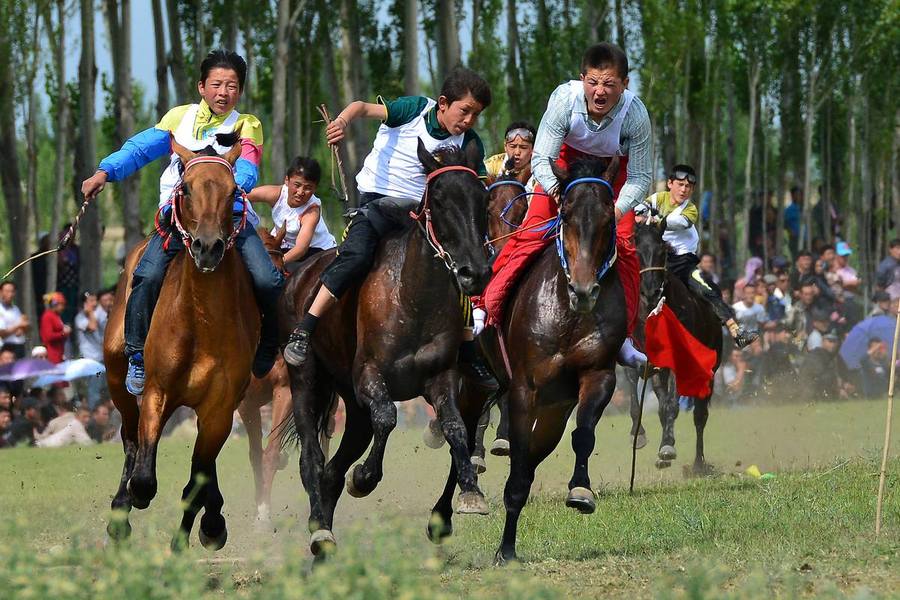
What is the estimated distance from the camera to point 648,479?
48.9 feet

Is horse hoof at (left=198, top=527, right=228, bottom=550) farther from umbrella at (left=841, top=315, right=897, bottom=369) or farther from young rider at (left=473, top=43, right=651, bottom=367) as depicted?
umbrella at (left=841, top=315, right=897, bottom=369)

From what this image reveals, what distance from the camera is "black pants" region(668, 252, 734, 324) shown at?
16.4 meters

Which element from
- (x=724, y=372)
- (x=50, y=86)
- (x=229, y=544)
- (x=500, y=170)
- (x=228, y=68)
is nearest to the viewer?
(x=228, y=68)

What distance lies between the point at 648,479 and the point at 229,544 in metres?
4.94

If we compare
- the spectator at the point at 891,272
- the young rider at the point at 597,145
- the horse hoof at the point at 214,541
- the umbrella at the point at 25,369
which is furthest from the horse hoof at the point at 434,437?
the spectator at the point at 891,272

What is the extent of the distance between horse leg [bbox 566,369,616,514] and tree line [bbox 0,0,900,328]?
17.9 metres

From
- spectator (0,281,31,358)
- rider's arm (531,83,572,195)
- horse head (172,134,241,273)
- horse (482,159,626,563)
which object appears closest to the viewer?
horse head (172,134,241,273)

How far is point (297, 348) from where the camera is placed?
9906 mm

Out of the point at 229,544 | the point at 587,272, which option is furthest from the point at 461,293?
the point at 229,544

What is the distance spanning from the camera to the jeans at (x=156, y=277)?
30.9 ft

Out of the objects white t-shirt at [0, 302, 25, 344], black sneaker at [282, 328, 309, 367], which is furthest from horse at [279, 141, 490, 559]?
white t-shirt at [0, 302, 25, 344]

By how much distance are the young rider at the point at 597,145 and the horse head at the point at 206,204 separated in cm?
198

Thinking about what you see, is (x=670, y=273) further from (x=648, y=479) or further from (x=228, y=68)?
(x=228, y=68)

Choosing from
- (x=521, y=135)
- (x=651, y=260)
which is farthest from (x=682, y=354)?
(x=521, y=135)
